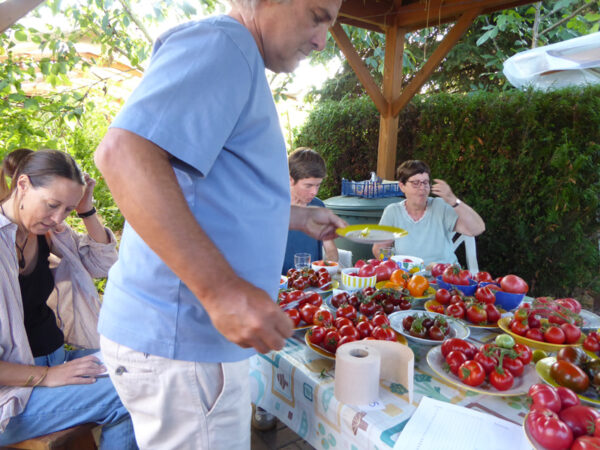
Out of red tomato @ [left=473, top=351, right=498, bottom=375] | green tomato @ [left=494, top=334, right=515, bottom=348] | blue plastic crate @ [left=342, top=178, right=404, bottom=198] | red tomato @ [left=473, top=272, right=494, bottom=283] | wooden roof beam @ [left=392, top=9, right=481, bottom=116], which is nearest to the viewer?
red tomato @ [left=473, top=351, right=498, bottom=375]

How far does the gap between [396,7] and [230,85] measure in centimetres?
442

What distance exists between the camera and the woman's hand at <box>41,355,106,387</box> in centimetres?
160

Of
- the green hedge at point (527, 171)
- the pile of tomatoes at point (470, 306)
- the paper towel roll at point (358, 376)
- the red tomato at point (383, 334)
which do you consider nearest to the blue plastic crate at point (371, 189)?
the green hedge at point (527, 171)

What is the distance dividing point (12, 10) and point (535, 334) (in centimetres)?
254

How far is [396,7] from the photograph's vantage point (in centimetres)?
442

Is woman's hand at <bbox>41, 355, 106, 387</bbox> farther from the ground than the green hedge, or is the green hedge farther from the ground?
the green hedge

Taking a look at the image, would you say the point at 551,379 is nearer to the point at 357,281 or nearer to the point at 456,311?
the point at 456,311

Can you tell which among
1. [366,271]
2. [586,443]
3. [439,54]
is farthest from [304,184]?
[439,54]

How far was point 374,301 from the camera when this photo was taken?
174 centimetres

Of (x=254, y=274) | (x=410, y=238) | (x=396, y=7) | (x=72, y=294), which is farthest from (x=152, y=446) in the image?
(x=396, y=7)

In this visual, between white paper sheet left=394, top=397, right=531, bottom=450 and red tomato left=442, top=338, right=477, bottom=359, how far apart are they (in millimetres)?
209

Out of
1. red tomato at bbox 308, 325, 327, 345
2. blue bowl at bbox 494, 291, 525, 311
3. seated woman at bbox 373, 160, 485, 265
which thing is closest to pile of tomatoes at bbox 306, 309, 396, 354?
red tomato at bbox 308, 325, 327, 345

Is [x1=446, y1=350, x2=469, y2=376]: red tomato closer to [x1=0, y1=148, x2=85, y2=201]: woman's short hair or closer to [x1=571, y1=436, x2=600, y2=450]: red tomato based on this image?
→ [x1=571, y1=436, x2=600, y2=450]: red tomato

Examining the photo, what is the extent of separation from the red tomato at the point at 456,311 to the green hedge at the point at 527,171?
108 inches
